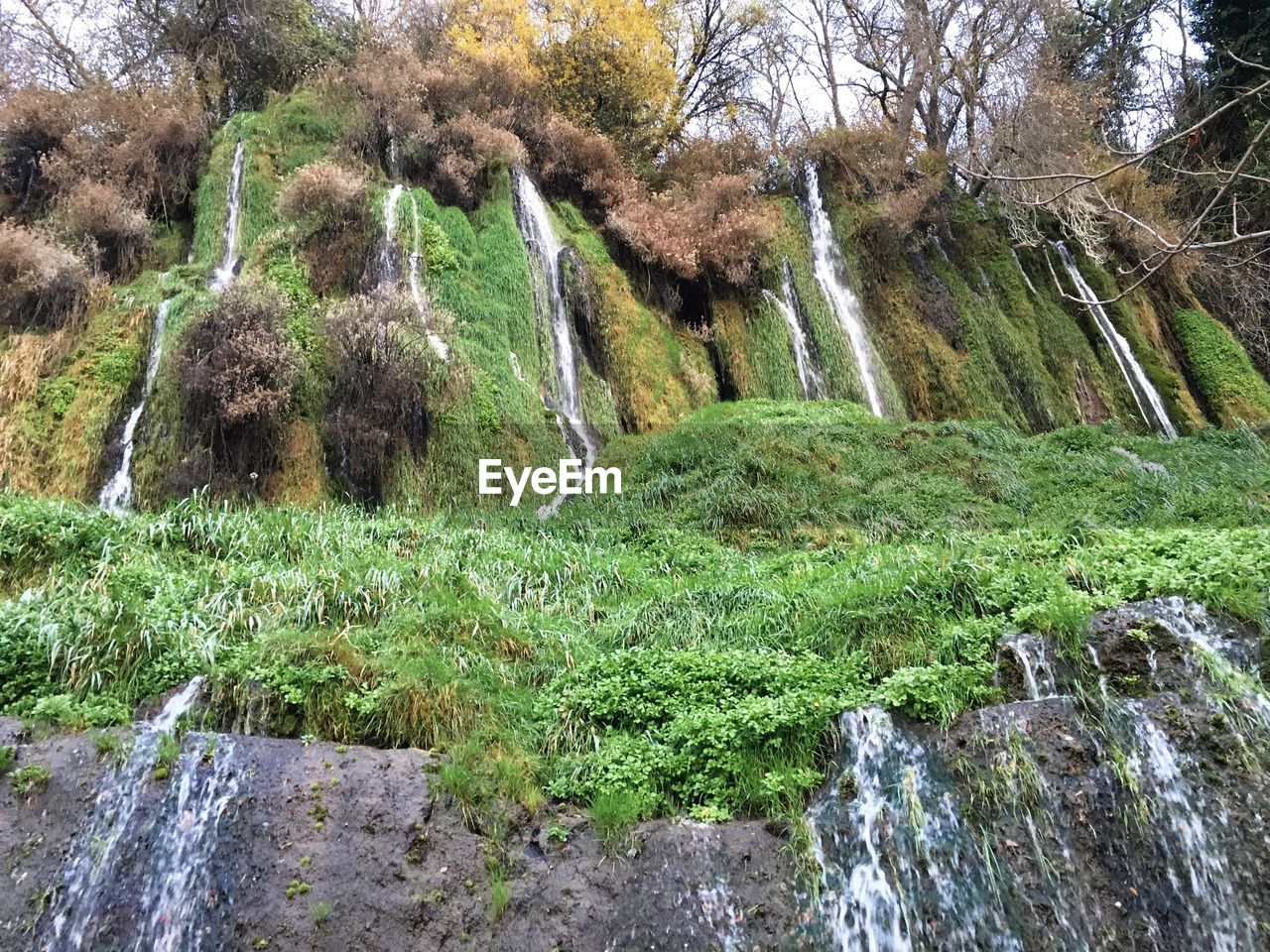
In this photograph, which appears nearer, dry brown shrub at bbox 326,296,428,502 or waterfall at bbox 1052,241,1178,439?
dry brown shrub at bbox 326,296,428,502

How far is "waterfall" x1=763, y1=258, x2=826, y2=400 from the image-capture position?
53.1 feet

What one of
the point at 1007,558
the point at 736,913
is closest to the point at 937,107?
the point at 1007,558

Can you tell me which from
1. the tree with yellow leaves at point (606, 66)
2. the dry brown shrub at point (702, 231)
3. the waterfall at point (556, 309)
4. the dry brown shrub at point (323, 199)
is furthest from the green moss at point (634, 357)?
the tree with yellow leaves at point (606, 66)

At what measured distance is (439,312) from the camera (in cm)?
1177

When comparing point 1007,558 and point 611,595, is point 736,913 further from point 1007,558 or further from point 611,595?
point 1007,558

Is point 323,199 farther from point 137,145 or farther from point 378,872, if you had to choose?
point 378,872

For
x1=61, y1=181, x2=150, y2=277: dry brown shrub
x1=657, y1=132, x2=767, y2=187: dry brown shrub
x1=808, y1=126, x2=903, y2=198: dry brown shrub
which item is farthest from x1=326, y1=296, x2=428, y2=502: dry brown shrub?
x1=808, y1=126, x2=903, y2=198: dry brown shrub

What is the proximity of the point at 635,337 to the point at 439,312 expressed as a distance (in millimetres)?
4004

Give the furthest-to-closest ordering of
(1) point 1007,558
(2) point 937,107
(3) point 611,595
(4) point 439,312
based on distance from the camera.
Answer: (2) point 937,107 < (4) point 439,312 < (3) point 611,595 < (1) point 1007,558

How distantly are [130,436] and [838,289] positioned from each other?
13.8 metres

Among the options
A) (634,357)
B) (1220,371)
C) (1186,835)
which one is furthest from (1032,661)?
(1220,371)

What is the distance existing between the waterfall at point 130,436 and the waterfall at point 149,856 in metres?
5.29

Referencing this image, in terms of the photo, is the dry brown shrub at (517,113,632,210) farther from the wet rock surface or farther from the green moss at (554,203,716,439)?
the wet rock surface

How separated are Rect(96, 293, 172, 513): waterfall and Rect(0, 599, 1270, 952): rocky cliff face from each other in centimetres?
542
